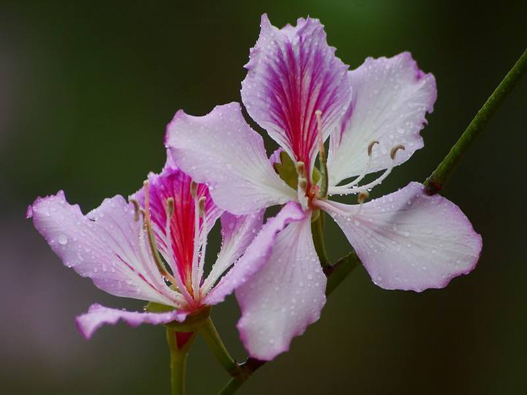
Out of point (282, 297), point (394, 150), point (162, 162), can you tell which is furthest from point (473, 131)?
point (162, 162)

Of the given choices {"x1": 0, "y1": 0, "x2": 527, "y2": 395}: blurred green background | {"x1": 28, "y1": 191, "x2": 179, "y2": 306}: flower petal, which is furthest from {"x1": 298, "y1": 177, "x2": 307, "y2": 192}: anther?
{"x1": 0, "y1": 0, "x2": 527, "y2": 395}: blurred green background

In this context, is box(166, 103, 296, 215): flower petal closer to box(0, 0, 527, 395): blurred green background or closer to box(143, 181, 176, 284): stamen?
box(143, 181, 176, 284): stamen

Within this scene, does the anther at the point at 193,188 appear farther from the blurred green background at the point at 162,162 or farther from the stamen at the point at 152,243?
the blurred green background at the point at 162,162

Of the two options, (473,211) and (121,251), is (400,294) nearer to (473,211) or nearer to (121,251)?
(473,211)

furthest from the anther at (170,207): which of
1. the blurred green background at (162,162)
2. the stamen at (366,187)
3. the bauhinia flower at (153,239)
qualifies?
the blurred green background at (162,162)

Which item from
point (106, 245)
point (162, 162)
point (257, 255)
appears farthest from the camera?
point (162, 162)

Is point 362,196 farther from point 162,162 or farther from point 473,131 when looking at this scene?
point 162,162

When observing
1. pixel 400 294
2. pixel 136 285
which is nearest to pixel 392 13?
pixel 400 294
